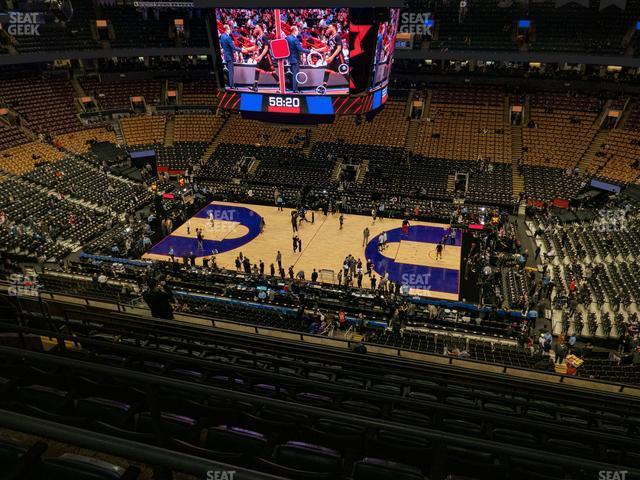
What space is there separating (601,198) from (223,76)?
26.5m

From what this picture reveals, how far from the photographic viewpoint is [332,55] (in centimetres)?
2283

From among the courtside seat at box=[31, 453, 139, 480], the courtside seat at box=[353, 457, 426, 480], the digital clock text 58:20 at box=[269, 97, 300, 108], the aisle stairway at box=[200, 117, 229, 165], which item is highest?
the digital clock text 58:20 at box=[269, 97, 300, 108]

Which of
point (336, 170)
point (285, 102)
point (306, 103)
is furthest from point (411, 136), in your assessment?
point (285, 102)

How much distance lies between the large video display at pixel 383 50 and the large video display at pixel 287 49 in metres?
1.65

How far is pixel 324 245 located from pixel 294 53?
441 inches

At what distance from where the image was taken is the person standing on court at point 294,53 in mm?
22422

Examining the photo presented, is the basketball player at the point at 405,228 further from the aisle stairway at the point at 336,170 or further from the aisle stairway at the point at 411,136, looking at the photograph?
the aisle stairway at the point at 411,136

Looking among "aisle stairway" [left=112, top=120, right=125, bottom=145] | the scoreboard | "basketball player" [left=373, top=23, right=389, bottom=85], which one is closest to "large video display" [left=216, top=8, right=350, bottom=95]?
the scoreboard

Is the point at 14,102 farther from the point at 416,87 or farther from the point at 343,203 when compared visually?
the point at 416,87

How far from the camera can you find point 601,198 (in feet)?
106

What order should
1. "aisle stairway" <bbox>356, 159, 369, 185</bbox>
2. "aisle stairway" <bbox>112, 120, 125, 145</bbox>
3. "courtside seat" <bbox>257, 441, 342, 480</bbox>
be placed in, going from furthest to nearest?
1. "aisle stairway" <bbox>112, 120, 125, 145</bbox>
2. "aisle stairway" <bbox>356, 159, 369, 185</bbox>
3. "courtside seat" <bbox>257, 441, 342, 480</bbox>

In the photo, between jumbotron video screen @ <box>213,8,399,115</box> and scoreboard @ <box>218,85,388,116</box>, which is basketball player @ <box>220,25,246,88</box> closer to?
jumbotron video screen @ <box>213,8,399,115</box>

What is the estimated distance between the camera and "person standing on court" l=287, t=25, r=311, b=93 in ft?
73.6

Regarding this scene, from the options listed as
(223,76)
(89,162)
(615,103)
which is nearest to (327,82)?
(223,76)
